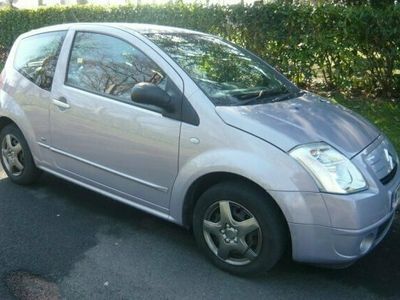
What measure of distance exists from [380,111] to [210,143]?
467 centimetres

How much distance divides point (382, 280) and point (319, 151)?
1.04m

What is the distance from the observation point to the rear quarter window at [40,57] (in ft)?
14.3

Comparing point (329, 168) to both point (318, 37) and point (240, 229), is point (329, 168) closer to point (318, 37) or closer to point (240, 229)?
point (240, 229)

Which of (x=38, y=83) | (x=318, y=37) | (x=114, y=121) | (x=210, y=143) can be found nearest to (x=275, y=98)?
(x=210, y=143)

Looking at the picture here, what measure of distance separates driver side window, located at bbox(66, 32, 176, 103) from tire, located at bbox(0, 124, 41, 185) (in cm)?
96

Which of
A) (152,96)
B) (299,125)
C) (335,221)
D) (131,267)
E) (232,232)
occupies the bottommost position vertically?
(131,267)

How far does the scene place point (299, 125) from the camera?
3.28 metres

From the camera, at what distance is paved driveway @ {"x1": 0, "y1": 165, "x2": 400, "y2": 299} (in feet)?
10.4

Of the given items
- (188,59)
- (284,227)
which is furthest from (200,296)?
(188,59)

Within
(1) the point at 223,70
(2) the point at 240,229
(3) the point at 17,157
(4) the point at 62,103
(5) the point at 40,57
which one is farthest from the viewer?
(3) the point at 17,157

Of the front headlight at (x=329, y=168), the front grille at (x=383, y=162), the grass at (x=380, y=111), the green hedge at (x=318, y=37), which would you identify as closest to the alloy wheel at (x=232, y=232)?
the front headlight at (x=329, y=168)

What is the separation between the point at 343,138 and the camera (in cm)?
329

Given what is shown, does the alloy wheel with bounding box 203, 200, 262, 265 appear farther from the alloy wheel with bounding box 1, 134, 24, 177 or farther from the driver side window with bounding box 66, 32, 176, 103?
the alloy wheel with bounding box 1, 134, 24, 177

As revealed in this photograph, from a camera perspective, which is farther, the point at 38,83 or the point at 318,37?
the point at 318,37
